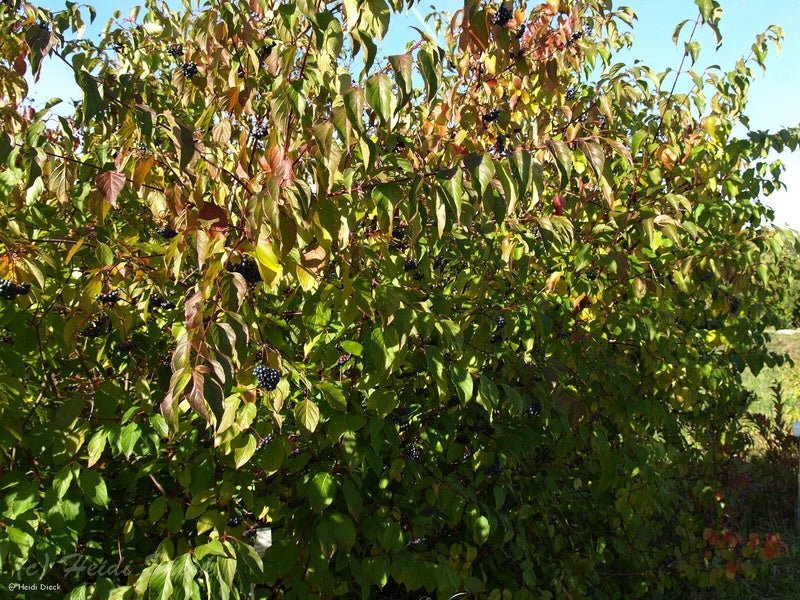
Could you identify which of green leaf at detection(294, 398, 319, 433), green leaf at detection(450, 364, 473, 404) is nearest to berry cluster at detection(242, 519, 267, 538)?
green leaf at detection(294, 398, 319, 433)

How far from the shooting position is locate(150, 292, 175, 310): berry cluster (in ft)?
6.34

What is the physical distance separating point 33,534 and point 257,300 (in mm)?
754

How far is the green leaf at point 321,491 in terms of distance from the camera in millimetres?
1814

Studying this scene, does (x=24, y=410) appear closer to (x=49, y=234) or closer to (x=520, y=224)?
(x=49, y=234)

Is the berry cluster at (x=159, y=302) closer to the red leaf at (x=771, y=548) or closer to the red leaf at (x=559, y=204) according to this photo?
the red leaf at (x=559, y=204)

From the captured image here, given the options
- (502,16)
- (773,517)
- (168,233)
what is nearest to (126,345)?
(168,233)

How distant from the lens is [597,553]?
10.1 ft

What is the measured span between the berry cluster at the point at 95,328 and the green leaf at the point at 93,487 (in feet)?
1.25

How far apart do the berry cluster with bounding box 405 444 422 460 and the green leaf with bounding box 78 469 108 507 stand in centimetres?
87

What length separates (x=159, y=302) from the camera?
1.97 metres

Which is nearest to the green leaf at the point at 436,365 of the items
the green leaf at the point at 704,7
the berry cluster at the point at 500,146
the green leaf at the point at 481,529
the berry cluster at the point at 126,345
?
the green leaf at the point at 481,529

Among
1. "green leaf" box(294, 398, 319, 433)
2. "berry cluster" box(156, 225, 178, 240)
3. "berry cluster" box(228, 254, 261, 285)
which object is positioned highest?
"berry cluster" box(156, 225, 178, 240)

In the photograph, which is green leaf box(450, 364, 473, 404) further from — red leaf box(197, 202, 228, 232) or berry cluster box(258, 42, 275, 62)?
berry cluster box(258, 42, 275, 62)

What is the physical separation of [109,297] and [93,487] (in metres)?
0.45
